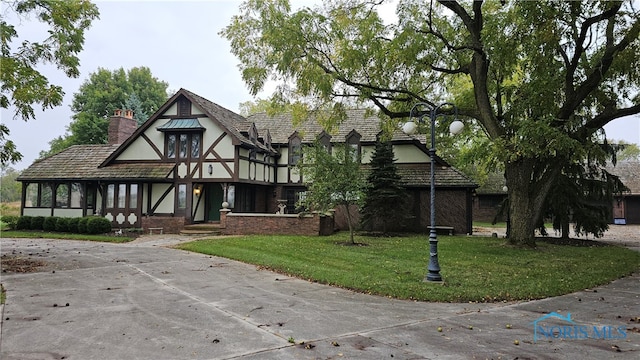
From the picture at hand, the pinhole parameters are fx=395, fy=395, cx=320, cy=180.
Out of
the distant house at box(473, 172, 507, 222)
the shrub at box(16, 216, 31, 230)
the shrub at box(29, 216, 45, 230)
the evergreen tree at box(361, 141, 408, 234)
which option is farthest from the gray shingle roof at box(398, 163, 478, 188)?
the shrub at box(16, 216, 31, 230)

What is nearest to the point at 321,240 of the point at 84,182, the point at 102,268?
the point at 102,268

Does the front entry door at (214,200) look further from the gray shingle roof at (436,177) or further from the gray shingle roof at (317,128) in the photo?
the gray shingle roof at (436,177)

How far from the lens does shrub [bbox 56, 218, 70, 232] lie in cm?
2105

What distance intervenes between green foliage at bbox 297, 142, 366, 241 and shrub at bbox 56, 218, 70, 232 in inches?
541

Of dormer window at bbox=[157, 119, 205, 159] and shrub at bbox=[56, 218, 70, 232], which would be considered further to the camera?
dormer window at bbox=[157, 119, 205, 159]

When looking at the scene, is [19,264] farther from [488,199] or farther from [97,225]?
[488,199]

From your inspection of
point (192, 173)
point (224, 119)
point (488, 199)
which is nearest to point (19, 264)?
point (192, 173)

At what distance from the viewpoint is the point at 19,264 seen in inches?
447

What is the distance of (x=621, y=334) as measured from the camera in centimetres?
585

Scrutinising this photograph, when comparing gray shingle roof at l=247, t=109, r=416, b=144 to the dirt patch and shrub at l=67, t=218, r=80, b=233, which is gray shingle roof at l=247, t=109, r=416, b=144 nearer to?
shrub at l=67, t=218, r=80, b=233

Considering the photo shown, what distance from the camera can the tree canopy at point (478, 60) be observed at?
44.0 ft

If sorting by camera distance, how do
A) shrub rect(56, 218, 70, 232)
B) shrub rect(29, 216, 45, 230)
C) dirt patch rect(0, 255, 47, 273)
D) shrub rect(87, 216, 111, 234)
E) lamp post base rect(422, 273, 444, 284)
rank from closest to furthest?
lamp post base rect(422, 273, 444, 284), dirt patch rect(0, 255, 47, 273), shrub rect(87, 216, 111, 234), shrub rect(56, 218, 70, 232), shrub rect(29, 216, 45, 230)

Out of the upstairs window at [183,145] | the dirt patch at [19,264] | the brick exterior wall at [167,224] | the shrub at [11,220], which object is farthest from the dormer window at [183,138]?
the dirt patch at [19,264]

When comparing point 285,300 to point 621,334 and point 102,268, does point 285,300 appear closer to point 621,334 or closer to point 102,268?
point 621,334
